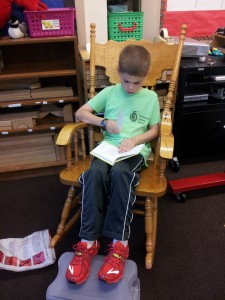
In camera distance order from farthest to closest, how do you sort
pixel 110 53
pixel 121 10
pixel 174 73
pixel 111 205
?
pixel 121 10, pixel 110 53, pixel 174 73, pixel 111 205

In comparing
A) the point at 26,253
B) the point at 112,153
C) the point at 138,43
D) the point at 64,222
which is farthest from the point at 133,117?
the point at 26,253

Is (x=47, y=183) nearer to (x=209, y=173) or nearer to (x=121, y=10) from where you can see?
(x=209, y=173)

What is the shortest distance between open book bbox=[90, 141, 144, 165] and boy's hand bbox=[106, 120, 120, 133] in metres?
0.09

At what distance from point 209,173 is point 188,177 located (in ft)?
0.64

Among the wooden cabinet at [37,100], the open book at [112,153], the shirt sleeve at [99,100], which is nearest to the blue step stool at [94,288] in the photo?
the open book at [112,153]

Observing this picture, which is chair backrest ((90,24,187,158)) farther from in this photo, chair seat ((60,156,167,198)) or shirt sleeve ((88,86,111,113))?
chair seat ((60,156,167,198))

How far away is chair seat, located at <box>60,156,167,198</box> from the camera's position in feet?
4.06

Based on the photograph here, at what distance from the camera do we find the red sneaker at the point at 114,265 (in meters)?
1.08

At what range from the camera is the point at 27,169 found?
2166 mm

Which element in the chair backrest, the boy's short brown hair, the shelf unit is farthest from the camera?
the shelf unit

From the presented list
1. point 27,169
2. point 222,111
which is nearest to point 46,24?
point 27,169

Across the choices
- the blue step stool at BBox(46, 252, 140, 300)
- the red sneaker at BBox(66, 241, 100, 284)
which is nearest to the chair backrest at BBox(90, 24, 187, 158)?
the red sneaker at BBox(66, 241, 100, 284)

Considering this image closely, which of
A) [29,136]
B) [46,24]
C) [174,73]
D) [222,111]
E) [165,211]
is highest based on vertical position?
[46,24]

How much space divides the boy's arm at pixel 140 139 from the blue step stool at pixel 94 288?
560 mm
